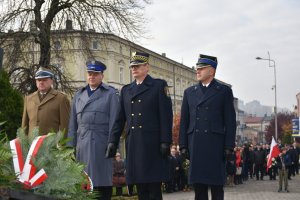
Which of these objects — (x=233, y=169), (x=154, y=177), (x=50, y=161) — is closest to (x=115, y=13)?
(x=233, y=169)

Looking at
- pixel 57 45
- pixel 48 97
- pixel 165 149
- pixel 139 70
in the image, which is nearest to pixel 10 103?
pixel 57 45

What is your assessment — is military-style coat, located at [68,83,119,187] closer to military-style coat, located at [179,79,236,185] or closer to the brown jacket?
the brown jacket

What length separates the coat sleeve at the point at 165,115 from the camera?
6371mm

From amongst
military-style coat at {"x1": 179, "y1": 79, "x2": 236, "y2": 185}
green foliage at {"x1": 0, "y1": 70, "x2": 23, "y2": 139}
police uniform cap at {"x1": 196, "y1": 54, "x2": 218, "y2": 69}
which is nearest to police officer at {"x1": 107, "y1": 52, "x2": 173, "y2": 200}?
military-style coat at {"x1": 179, "y1": 79, "x2": 236, "y2": 185}

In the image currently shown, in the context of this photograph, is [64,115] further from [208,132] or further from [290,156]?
[290,156]

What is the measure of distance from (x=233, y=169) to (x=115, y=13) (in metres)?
9.08

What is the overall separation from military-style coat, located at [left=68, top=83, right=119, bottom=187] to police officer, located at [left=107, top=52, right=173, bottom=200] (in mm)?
331

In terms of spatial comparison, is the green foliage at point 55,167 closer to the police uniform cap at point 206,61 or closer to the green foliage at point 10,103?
the police uniform cap at point 206,61

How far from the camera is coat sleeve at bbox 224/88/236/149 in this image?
21.9 ft

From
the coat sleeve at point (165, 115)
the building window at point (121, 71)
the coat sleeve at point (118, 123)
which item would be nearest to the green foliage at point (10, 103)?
the coat sleeve at point (118, 123)

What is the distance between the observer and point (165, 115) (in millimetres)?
6465

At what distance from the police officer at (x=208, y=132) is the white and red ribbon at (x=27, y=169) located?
3.20 metres

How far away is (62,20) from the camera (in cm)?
2570

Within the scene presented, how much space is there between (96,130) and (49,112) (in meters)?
0.96
